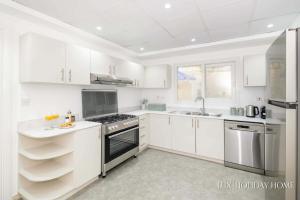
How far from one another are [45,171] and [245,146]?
3.31 metres

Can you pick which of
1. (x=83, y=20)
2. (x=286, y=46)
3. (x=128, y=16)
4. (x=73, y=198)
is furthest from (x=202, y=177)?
(x=83, y=20)

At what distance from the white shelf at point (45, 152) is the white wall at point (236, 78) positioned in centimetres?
293

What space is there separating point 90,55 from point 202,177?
9.75 feet

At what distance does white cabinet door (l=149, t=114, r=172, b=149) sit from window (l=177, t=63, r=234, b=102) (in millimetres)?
906

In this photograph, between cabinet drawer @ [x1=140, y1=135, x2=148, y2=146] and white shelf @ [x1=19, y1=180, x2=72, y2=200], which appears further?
cabinet drawer @ [x1=140, y1=135, x2=148, y2=146]

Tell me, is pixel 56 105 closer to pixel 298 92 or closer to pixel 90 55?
pixel 90 55

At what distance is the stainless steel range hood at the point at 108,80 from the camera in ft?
9.10

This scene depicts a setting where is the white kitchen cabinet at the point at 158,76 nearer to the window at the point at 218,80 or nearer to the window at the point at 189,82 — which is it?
the window at the point at 189,82

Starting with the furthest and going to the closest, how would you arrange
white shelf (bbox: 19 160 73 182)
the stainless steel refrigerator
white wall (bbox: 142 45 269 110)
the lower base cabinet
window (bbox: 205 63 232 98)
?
window (bbox: 205 63 232 98) → white wall (bbox: 142 45 269 110) → the lower base cabinet → white shelf (bbox: 19 160 73 182) → the stainless steel refrigerator

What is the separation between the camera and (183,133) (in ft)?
11.5

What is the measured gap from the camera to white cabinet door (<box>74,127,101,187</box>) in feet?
7.18

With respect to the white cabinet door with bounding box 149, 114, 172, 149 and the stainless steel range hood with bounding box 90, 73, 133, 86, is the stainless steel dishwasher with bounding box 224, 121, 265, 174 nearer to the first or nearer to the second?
the white cabinet door with bounding box 149, 114, 172, 149

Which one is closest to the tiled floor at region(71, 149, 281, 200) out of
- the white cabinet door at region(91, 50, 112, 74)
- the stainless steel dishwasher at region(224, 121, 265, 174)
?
the stainless steel dishwasher at region(224, 121, 265, 174)

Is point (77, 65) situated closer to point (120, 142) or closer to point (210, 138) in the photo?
point (120, 142)
